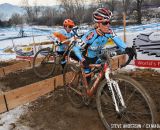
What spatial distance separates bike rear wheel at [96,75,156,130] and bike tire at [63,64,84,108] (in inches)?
33.5

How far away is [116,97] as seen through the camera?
4.12m

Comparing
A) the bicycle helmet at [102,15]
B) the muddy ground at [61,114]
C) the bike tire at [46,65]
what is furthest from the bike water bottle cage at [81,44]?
the bike tire at [46,65]

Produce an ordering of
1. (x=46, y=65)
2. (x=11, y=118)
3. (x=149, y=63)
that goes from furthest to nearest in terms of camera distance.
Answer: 1. (x=149, y=63)
2. (x=46, y=65)
3. (x=11, y=118)

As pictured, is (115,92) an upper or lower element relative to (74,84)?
upper

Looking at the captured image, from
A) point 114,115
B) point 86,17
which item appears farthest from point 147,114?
point 86,17

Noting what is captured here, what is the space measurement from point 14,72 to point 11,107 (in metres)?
4.35

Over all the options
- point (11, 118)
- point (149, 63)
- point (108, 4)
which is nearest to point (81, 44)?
point (11, 118)

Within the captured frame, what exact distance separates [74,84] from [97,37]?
3.92ft

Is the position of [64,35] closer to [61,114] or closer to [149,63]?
[61,114]

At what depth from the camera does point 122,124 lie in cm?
424

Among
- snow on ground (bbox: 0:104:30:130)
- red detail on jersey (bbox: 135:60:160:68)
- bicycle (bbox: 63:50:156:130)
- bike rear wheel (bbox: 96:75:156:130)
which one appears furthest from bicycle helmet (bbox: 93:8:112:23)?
red detail on jersey (bbox: 135:60:160:68)

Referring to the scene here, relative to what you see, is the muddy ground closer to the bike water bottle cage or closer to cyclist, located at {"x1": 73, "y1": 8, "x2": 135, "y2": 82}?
cyclist, located at {"x1": 73, "y1": 8, "x2": 135, "y2": 82}

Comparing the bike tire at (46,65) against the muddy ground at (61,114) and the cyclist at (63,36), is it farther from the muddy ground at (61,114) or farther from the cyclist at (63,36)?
the muddy ground at (61,114)

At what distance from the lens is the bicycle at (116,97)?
12.6 ft
